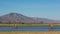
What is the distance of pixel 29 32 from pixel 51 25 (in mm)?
1883

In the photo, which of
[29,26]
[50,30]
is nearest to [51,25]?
[50,30]

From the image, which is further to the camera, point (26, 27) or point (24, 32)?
point (26, 27)

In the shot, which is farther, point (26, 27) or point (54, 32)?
point (26, 27)

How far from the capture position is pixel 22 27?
47.6ft

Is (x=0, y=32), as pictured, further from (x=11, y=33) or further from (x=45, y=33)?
→ (x=45, y=33)

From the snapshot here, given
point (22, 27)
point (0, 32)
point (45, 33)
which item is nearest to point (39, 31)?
point (45, 33)

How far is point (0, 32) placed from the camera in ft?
43.0

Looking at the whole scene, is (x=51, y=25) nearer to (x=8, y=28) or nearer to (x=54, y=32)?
(x=54, y=32)

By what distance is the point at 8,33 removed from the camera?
1312 centimetres

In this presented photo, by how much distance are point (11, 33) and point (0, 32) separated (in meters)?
0.67

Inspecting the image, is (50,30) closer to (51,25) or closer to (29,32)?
(51,25)

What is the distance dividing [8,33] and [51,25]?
303 centimetres

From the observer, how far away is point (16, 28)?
14.1 metres

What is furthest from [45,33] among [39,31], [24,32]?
[24,32]
